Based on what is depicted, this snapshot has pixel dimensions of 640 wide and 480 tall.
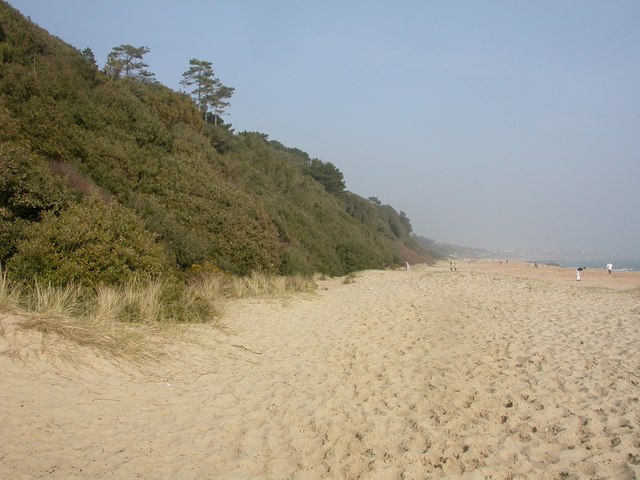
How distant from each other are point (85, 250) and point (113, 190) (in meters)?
6.10

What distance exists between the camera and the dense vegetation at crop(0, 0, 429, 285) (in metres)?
9.03

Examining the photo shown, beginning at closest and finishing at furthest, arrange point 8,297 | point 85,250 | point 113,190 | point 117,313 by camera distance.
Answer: point 8,297 < point 117,313 < point 85,250 < point 113,190

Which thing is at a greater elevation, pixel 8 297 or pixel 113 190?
pixel 113 190

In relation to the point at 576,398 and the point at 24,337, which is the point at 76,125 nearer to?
the point at 24,337

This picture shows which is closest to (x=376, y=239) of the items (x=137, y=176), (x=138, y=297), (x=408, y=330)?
(x=137, y=176)

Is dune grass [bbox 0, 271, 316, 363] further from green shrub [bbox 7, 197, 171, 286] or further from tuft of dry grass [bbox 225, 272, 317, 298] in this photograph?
tuft of dry grass [bbox 225, 272, 317, 298]

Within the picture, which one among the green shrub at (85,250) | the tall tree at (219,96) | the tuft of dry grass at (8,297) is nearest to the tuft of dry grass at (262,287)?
the green shrub at (85,250)

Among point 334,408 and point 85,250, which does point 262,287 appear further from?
point 334,408

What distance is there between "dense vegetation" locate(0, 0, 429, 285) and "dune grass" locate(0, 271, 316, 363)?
0.68 metres

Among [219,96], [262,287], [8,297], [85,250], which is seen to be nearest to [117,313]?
[8,297]

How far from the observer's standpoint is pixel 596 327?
1007 cm

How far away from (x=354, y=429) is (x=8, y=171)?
8635mm

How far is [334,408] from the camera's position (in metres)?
5.83

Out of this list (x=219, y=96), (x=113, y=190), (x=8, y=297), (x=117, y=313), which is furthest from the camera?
(x=219, y=96)
